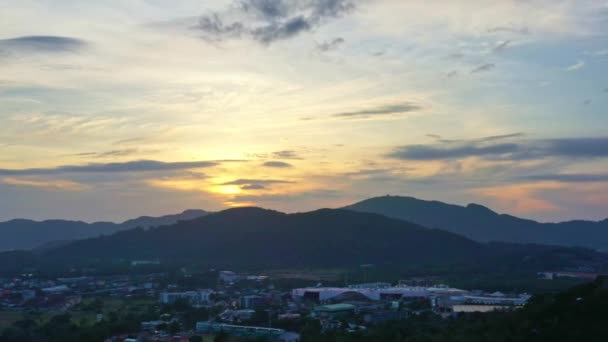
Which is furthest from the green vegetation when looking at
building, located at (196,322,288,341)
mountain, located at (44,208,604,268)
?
mountain, located at (44,208,604,268)

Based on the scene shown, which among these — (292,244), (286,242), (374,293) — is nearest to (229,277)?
(374,293)

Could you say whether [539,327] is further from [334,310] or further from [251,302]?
[251,302]

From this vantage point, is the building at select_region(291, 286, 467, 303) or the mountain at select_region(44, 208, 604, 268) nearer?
the building at select_region(291, 286, 467, 303)

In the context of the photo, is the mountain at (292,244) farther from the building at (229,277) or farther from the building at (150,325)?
the building at (150,325)

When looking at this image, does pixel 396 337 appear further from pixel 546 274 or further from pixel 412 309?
pixel 546 274

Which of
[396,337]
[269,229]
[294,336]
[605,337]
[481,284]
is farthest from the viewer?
→ [269,229]

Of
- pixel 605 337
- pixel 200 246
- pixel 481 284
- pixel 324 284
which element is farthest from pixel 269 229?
pixel 605 337

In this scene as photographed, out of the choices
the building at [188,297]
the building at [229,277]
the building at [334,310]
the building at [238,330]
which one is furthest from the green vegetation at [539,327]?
the building at [229,277]

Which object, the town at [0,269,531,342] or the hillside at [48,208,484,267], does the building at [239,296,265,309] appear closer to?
the town at [0,269,531,342]

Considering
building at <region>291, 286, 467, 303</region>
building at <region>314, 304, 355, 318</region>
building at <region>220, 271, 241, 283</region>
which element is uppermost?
building at <region>220, 271, 241, 283</region>
